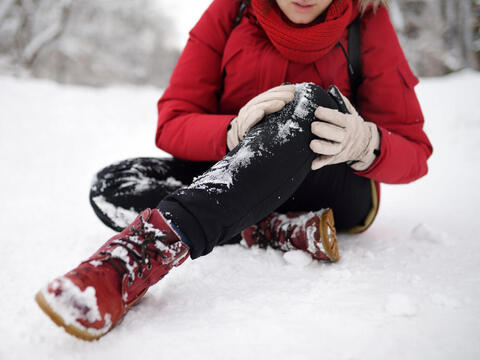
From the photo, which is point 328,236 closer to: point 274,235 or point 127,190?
point 274,235

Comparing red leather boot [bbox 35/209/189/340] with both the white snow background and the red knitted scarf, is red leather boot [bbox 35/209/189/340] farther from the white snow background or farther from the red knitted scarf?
the red knitted scarf

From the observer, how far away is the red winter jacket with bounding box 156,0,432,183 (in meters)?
1.14

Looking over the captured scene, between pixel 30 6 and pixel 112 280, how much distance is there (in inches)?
500

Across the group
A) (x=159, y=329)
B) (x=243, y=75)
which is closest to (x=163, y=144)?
(x=243, y=75)

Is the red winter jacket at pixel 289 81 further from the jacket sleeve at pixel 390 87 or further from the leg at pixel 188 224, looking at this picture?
the leg at pixel 188 224

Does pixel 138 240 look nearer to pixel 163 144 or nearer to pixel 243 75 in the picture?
pixel 163 144

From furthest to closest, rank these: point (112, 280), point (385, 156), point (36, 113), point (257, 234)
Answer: point (36, 113) → point (257, 234) → point (385, 156) → point (112, 280)

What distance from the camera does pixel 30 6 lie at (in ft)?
32.8

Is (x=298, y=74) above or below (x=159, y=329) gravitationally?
above

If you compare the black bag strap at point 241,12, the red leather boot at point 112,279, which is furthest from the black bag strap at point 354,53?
the red leather boot at point 112,279

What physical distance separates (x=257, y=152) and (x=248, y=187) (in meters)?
0.10

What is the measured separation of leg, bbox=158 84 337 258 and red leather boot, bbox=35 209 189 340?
0.05 metres

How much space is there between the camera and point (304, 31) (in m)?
1.03

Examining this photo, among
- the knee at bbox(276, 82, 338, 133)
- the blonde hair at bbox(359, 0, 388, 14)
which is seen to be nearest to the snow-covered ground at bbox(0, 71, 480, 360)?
the knee at bbox(276, 82, 338, 133)
